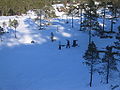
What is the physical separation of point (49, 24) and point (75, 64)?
37.3 metres

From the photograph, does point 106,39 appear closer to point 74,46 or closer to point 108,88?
point 74,46

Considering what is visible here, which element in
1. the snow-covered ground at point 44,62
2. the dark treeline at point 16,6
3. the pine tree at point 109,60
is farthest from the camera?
the dark treeline at point 16,6

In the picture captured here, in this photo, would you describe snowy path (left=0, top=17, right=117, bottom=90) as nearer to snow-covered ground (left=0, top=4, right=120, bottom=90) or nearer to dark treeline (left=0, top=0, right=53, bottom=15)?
snow-covered ground (left=0, top=4, right=120, bottom=90)

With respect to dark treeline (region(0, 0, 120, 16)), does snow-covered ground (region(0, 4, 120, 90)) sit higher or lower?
lower

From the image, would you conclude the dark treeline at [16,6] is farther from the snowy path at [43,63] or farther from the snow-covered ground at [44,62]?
the snowy path at [43,63]

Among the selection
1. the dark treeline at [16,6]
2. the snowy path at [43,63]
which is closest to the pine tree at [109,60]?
the snowy path at [43,63]

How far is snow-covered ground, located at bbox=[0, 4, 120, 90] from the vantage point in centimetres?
4657

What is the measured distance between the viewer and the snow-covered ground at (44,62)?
46572mm

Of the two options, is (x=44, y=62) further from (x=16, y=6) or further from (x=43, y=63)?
(x=16, y=6)

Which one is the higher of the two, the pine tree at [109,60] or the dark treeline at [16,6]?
the dark treeline at [16,6]

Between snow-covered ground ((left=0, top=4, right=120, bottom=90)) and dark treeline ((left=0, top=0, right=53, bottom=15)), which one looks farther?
dark treeline ((left=0, top=0, right=53, bottom=15))

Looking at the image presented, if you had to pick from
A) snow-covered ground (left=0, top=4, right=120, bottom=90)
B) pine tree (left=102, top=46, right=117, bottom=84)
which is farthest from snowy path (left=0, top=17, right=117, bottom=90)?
pine tree (left=102, top=46, right=117, bottom=84)

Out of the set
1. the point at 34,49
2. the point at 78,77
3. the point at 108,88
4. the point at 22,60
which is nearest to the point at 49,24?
the point at 34,49

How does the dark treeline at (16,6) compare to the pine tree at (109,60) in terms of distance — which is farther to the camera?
the dark treeline at (16,6)
